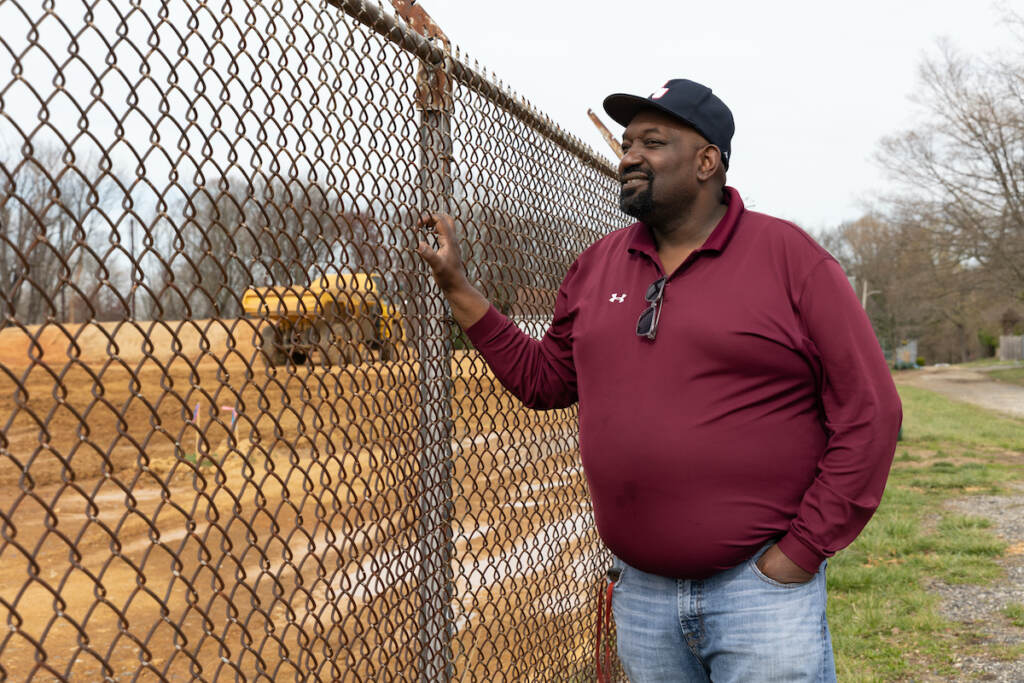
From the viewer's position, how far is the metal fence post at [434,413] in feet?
9.52

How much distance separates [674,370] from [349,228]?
96cm

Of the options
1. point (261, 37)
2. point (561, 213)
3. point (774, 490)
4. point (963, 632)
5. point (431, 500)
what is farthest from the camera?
point (963, 632)

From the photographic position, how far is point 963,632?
536 cm

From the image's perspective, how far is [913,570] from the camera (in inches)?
267

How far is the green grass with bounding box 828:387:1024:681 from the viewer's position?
506 cm

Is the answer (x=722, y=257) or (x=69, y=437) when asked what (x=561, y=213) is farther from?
(x=69, y=437)

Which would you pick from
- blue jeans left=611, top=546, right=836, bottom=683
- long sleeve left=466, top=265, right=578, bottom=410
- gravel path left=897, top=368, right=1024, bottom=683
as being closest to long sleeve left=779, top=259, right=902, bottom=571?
blue jeans left=611, top=546, right=836, bottom=683

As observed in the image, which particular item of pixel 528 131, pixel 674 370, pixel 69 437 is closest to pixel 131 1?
pixel 674 370

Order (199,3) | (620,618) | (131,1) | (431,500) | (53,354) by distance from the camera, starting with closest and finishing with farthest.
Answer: (131,1) < (199,3) < (620,618) < (431,500) < (53,354)

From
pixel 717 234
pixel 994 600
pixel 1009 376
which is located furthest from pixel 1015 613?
pixel 1009 376

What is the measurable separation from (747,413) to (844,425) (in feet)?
0.82

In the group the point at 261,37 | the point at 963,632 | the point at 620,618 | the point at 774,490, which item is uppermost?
the point at 261,37

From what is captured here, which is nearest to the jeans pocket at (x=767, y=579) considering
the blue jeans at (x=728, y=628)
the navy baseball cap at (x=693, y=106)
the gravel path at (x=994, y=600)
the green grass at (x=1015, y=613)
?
the blue jeans at (x=728, y=628)

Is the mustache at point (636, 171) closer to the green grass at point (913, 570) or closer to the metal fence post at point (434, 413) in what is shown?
the metal fence post at point (434, 413)
